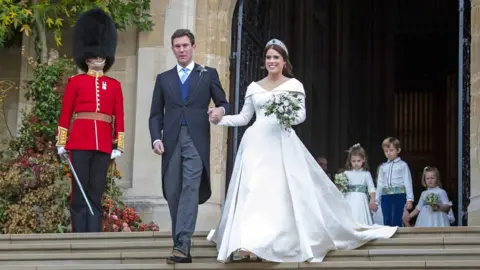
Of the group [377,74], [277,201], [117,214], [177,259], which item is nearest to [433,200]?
[117,214]

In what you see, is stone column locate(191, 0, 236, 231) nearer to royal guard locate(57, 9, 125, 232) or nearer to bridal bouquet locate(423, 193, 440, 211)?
bridal bouquet locate(423, 193, 440, 211)

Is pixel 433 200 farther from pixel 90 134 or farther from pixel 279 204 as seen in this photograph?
pixel 279 204

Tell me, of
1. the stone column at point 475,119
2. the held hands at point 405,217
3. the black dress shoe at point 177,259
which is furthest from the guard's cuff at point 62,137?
the stone column at point 475,119

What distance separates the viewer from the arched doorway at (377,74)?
69.3 ft

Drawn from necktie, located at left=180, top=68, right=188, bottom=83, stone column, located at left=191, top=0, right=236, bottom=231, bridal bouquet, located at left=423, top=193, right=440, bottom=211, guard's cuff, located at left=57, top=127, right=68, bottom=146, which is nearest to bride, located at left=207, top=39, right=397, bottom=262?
necktie, located at left=180, top=68, right=188, bottom=83

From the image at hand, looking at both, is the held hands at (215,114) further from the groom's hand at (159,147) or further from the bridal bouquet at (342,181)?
the bridal bouquet at (342,181)

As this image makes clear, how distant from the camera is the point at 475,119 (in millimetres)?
13297

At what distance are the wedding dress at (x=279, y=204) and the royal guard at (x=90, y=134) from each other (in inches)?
63.8

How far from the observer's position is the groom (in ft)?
30.0

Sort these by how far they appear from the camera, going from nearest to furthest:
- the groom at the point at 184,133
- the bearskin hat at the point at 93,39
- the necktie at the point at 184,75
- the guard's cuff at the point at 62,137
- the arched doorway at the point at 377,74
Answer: the groom at the point at 184,133 < the necktie at the point at 184,75 < the guard's cuff at the point at 62,137 < the bearskin hat at the point at 93,39 < the arched doorway at the point at 377,74

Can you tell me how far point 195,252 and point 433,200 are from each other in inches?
160


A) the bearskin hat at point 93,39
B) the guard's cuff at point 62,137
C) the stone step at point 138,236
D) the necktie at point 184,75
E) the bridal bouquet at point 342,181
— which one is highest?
the bearskin hat at point 93,39

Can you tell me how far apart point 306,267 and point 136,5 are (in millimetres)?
5993

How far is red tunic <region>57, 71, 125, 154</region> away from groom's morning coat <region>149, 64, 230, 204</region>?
1218mm
